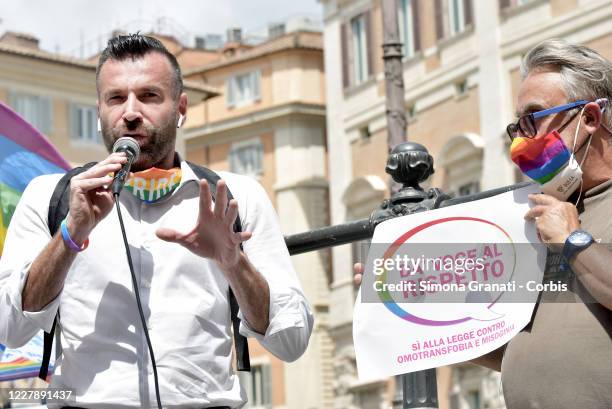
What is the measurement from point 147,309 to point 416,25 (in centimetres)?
3378

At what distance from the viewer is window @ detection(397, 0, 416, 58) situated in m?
38.3

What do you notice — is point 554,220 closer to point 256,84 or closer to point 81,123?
point 81,123

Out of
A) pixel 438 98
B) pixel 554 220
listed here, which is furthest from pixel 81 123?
pixel 554 220

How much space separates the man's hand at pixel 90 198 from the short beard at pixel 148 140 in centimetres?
Answer: 32

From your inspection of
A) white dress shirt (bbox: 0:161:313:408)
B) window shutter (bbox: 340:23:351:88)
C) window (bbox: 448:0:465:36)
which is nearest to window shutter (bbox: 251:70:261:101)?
window shutter (bbox: 340:23:351:88)

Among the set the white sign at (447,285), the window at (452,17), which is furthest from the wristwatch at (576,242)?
the window at (452,17)

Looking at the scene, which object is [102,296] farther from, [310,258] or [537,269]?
[310,258]

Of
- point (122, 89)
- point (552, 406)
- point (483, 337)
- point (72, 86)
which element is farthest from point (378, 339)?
point (72, 86)

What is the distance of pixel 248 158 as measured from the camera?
47.5 m

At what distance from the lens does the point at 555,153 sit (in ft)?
15.4

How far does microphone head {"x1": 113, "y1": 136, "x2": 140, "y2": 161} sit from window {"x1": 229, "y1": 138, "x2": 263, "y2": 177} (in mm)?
41945

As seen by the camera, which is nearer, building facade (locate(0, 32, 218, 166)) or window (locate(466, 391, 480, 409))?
window (locate(466, 391, 480, 409))

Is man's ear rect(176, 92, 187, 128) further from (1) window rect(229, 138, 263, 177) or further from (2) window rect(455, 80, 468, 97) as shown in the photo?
(1) window rect(229, 138, 263, 177)

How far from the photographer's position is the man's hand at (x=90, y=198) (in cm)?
453
